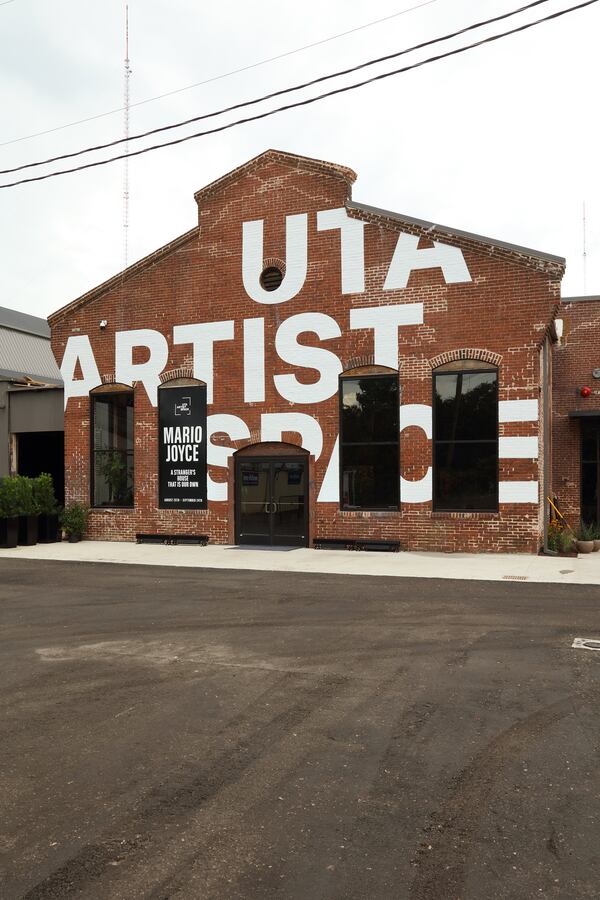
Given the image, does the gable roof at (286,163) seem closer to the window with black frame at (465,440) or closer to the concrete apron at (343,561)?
the window with black frame at (465,440)

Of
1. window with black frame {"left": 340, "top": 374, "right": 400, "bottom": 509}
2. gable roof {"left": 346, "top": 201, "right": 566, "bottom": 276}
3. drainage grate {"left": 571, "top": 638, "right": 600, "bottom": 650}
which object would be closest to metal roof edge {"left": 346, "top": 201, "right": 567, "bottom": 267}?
gable roof {"left": 346, "top": 201, "right": 566, "bottom": 276}

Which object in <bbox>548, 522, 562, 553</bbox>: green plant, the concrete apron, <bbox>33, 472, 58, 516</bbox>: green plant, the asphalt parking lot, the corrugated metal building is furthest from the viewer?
the corrugated metal building

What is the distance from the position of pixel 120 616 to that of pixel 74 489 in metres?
11.9

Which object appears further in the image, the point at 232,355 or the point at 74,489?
the point at 74,489

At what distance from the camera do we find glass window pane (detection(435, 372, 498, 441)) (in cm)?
1670

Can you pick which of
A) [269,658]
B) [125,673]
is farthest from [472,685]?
[125,673]

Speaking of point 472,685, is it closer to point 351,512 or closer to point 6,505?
point 351,512

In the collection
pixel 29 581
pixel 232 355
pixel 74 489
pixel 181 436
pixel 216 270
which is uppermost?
pixel 216 270

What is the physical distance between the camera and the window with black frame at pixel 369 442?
57.3ft

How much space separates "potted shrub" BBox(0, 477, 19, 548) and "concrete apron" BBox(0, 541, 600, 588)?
36cm

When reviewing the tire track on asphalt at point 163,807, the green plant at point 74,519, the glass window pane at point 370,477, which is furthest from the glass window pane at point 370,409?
the tire track on asphalt at point 163,807

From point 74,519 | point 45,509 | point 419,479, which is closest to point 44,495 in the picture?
point 45,509

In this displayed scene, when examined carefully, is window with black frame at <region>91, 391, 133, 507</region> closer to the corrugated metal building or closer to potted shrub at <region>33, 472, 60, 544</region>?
potted shrub at <region>33, 472, 60, 544</region>

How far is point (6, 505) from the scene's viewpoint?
19188mm
